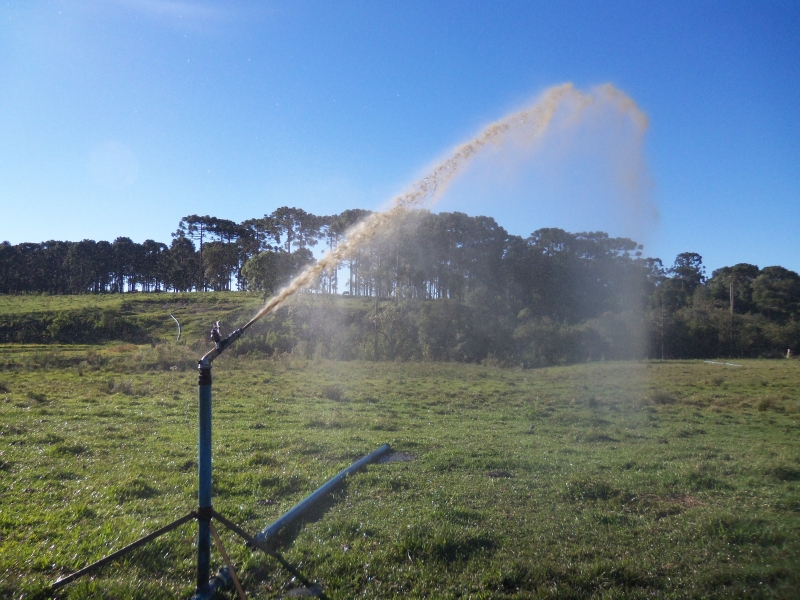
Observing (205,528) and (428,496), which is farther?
(428,496)

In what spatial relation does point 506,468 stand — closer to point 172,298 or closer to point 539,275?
point 539,275

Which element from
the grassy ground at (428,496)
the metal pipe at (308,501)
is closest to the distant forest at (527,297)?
the grassy ground at (428,496)

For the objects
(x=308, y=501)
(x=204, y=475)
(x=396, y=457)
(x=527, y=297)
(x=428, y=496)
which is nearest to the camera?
(x=204, y=475)

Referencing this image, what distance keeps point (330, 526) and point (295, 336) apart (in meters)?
40.6

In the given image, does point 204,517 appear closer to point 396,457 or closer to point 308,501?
point 308,501

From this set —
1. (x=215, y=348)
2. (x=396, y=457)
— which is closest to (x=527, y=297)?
(x=396, y=457)

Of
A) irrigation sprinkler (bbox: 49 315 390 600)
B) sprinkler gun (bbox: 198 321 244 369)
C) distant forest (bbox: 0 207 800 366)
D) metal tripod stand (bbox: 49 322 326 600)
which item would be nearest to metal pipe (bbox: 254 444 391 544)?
irrigation sprinkler (bbox: 49 315 390 600)

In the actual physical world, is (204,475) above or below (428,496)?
above

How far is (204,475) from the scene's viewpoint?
4387 mm

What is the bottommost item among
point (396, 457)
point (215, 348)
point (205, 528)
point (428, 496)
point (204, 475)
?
point (396, 457)

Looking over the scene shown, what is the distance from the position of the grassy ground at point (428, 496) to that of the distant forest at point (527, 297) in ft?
65.5

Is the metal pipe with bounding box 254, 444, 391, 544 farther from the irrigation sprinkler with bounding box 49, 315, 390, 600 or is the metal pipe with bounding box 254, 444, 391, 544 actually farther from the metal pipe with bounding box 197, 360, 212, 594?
the metal pipe with bounding box 197, 360, 212, 594

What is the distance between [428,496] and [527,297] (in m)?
43.5

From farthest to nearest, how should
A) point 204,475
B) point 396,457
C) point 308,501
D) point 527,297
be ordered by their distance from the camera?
point 527,297 < point 396,457 < point 308,501 < point 204,475
